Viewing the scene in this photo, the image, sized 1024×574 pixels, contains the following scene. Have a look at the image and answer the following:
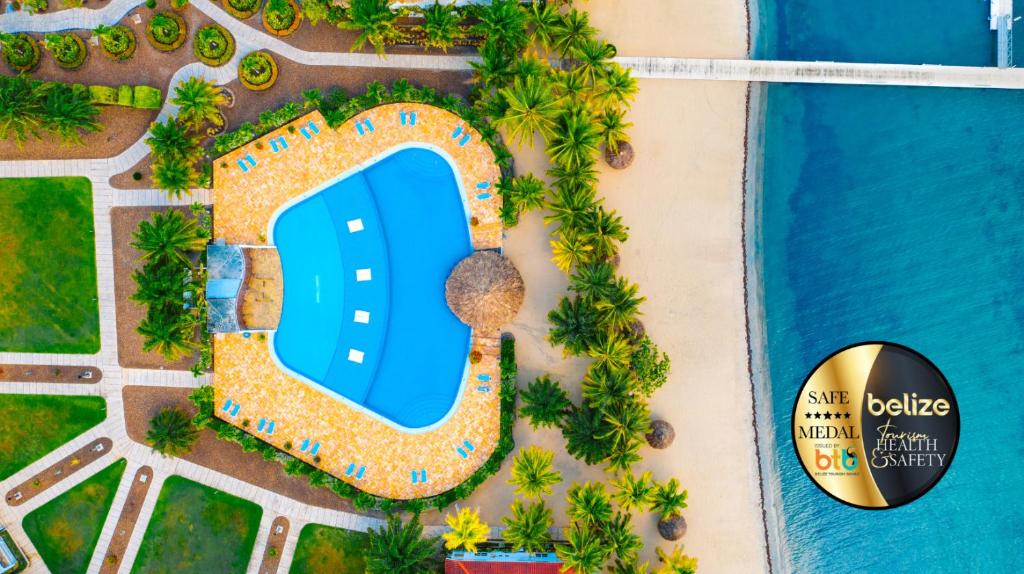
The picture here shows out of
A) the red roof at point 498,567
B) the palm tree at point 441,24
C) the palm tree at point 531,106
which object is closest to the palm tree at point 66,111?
the palm tree at point 441,24

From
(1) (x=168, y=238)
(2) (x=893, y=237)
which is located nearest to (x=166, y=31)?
(1) (x=168, y=238)

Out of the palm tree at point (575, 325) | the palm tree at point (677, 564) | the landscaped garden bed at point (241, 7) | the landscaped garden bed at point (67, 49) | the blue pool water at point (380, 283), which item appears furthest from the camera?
the blue pool water at point (380, 283)

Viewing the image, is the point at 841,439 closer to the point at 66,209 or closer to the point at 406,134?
the point at 406,134

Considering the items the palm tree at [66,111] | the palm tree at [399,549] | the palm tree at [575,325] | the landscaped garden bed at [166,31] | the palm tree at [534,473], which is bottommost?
the palm tree at [399,549]

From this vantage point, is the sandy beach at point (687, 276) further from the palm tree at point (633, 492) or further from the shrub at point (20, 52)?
the shrub at point (20, 52)

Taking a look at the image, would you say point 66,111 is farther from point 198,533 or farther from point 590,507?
point 590,507

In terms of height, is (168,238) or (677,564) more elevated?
(168,238)
